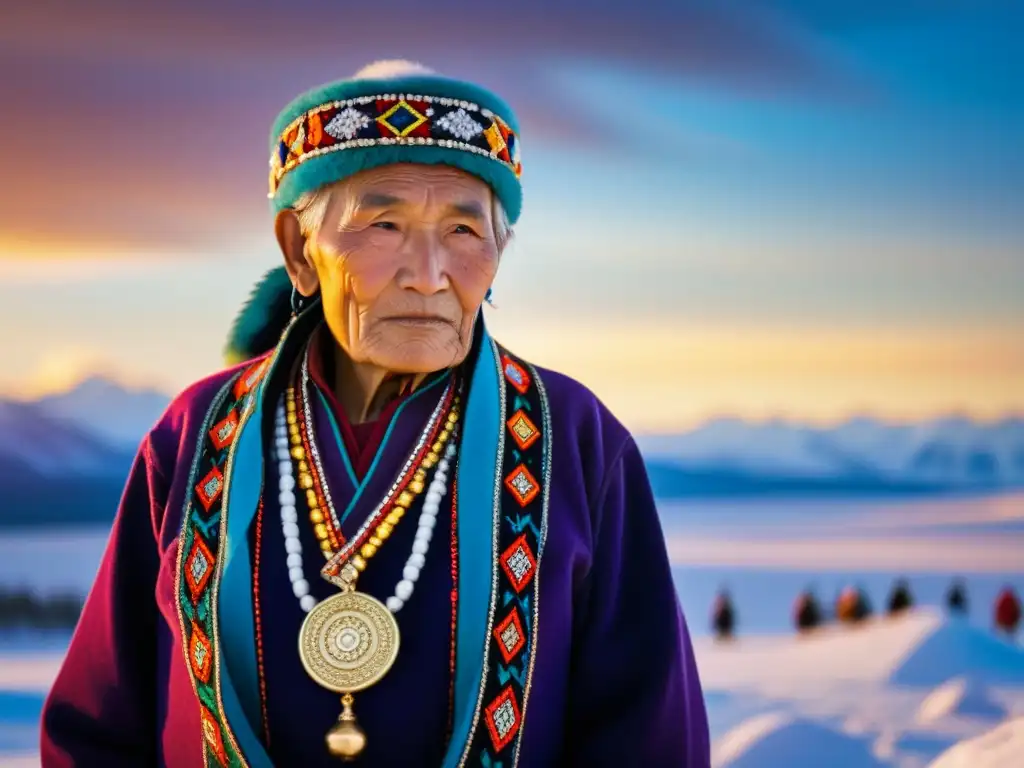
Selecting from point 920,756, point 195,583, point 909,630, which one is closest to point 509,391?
point 195,583

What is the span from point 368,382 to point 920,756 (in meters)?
1.90

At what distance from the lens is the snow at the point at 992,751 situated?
2641mm

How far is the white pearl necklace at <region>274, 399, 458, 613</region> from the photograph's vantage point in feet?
5.50

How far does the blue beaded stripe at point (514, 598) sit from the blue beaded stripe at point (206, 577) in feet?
Answer: 1.07

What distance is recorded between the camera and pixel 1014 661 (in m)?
3.54

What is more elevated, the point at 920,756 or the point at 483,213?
the point at 483,213

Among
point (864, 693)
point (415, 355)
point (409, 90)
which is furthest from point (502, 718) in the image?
point (864, 693)

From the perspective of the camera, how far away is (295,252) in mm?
1826

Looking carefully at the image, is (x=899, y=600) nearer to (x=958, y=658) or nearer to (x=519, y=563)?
(x=958, y=658)

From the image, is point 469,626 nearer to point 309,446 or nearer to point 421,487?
point 421,487

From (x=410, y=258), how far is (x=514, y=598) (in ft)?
1.56

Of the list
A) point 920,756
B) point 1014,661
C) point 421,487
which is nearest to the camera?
point 421,487

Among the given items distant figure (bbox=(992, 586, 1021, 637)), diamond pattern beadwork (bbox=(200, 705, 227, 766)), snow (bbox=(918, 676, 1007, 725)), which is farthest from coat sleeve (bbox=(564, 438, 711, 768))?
distant figure (bbox=(992, 586, 1021, 637))

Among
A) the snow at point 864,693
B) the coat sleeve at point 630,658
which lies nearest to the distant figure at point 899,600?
the snow at point 864,693
